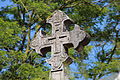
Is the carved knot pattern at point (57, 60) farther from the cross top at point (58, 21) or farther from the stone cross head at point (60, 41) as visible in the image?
the cross top at point (58, 21)

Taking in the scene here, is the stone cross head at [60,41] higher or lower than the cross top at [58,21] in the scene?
lower

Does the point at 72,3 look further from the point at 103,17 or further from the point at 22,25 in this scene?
the point at 22,25

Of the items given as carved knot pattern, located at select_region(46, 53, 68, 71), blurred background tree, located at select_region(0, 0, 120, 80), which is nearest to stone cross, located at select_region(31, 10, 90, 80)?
carved knot pattern, located at select_region(46, 53, 68, 71)

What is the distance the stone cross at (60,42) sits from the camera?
4.71 m

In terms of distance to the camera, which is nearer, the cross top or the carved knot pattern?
the carved knot pattern

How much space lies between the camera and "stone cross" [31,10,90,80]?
4715 mm

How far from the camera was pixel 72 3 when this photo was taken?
44.5 ft

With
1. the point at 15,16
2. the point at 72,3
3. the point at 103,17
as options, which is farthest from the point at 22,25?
the point at 103,17

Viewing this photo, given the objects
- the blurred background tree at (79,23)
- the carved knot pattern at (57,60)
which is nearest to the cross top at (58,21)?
the carved knot pattern at (57,60)

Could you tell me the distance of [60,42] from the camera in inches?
201

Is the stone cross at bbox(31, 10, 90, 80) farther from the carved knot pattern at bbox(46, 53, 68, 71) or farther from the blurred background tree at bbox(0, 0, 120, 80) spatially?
the blurred background tree at bbox(0, 0, 120, 80)

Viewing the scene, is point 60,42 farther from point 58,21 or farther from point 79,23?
point 79,23

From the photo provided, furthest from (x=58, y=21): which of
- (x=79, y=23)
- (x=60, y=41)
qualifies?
(x=79, y=23)

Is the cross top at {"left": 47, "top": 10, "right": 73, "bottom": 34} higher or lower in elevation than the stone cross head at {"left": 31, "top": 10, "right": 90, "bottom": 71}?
higher
